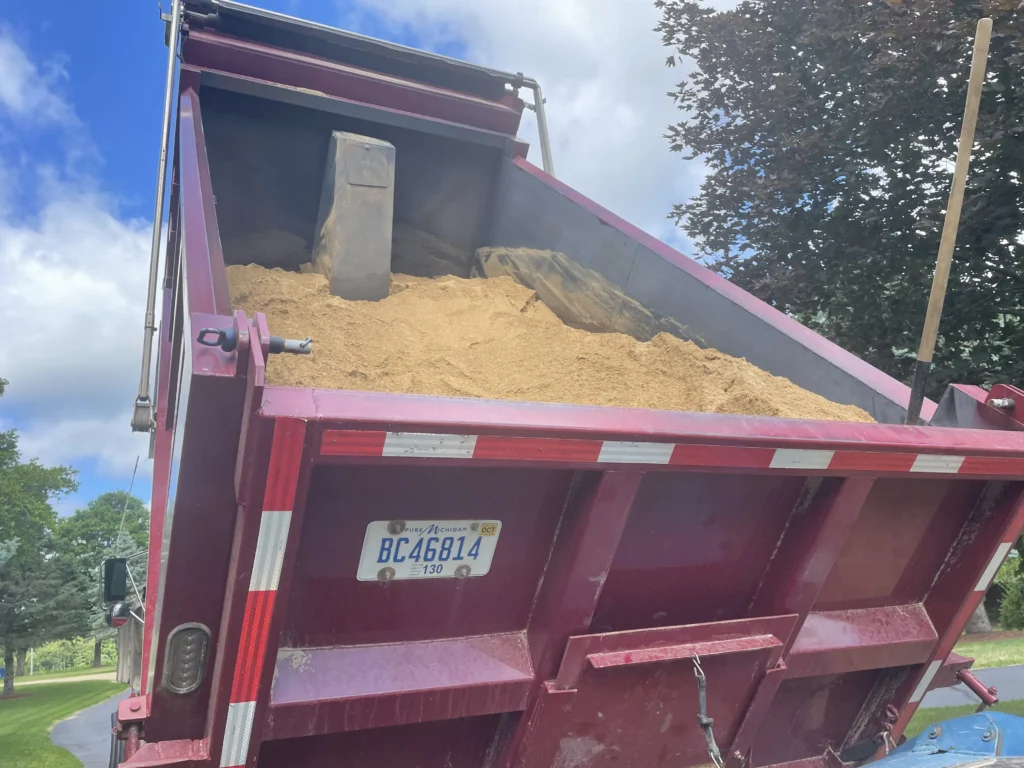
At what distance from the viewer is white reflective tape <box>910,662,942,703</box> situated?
2.64 meters

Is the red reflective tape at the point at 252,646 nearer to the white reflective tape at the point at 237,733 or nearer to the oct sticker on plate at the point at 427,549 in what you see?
the white reflective tape at the point at 237,733

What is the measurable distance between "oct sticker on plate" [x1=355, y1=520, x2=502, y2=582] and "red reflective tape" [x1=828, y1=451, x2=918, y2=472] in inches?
34.9

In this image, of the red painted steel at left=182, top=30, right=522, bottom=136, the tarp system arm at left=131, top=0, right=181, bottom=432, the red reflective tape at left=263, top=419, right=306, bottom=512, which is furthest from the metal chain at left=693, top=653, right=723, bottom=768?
the red painted steel at left=182, top=30, right=522, bottom=136

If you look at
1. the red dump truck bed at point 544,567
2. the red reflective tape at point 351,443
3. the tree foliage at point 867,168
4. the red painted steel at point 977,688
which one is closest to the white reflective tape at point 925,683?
the red dump truck bed at point 544,567

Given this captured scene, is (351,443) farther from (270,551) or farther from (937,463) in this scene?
(937,463)

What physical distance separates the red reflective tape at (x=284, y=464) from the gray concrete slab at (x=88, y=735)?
503 inches

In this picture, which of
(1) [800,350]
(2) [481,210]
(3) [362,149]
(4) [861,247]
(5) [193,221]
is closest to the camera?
(5) [193,221]

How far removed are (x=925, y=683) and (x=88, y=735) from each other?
19.0 meters

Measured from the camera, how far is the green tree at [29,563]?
1933 centimetres

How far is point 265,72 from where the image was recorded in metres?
4.27

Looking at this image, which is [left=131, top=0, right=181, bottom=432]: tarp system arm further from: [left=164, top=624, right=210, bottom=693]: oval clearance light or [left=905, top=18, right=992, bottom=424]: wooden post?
[left=905, top=18, right=992, bottom=424]: wooden post

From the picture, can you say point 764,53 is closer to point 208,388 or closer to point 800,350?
point 800,350

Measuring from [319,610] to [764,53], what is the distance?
799 centimetres

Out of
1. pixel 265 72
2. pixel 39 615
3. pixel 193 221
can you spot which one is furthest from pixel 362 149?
pixel 39 615
